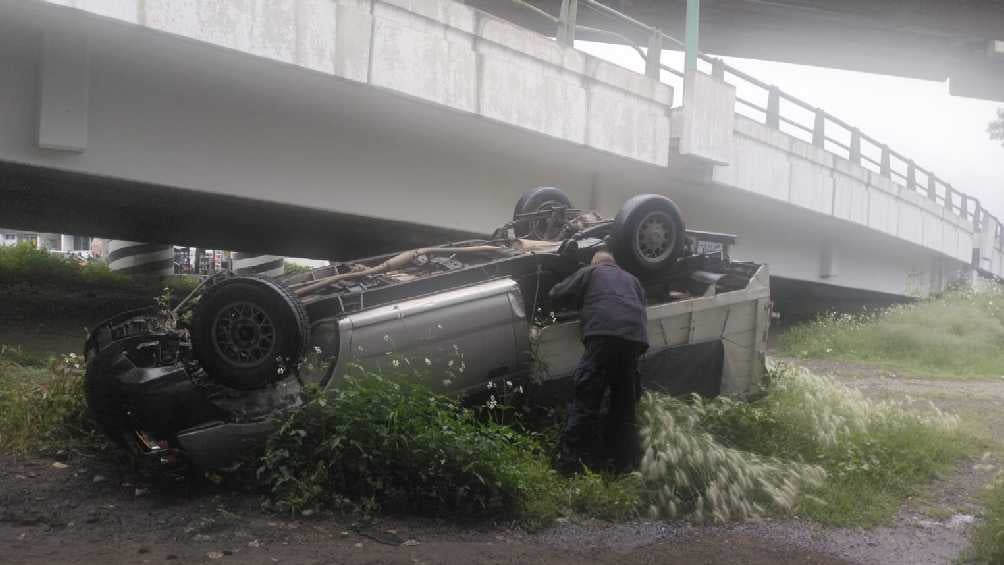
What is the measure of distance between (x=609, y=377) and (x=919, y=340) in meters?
13.6

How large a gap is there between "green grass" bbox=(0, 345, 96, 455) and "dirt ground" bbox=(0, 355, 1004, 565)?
22 centimetres

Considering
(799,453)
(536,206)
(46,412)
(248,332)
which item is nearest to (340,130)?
(536,206)

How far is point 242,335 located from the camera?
521cm

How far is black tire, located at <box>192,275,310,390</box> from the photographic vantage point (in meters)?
5.11

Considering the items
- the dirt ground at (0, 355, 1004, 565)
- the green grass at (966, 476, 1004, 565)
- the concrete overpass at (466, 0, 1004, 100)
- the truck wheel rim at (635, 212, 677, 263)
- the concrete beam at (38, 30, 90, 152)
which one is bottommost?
the dirt ground at (0, 355, 1004, 565)

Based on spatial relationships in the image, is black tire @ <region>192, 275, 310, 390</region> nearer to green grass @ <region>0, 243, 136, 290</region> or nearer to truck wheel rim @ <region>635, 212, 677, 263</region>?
truck wheel rim @ <region>635, 212, 677, 263</region>

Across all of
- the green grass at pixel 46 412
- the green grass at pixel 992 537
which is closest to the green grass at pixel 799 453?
the green grass at pixel 992 537

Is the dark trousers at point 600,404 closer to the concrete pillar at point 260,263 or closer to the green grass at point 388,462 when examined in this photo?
the green grass at point 388,462

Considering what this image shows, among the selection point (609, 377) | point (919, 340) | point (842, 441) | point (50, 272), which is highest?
point (50, 272)

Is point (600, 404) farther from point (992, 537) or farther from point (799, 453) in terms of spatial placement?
point (992, 537)

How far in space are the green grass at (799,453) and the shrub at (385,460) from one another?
42.7 inches

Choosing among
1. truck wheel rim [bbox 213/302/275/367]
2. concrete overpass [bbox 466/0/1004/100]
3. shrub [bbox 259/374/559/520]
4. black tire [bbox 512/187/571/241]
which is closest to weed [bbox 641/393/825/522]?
shrub [bbox 259/374/559/520]

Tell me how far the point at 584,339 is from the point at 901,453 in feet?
10.4

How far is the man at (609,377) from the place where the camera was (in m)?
5.64
